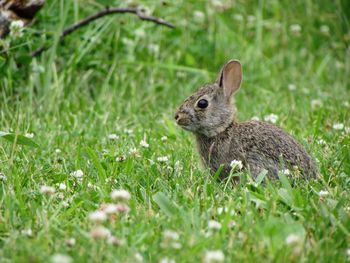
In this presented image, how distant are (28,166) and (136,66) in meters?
2.99

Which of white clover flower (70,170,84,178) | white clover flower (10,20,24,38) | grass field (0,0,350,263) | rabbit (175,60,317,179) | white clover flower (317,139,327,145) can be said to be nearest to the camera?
grass field (0,0,350,263)

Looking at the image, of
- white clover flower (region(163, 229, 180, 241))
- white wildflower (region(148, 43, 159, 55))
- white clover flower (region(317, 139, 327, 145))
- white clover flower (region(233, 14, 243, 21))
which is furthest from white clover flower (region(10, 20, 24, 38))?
white clover flower (region(233, 14, 243, 21))

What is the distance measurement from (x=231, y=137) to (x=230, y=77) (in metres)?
0.58

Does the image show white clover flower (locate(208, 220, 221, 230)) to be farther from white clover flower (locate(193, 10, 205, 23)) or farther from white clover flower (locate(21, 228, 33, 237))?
white clover flower (locate(193, 10, 205, 23))

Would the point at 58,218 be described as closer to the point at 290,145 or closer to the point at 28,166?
the point at 28,166

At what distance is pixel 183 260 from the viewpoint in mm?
3016

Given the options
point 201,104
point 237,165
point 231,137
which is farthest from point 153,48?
point 237,165

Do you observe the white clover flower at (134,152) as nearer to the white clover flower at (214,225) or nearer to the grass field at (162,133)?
the grass field at (162,133)

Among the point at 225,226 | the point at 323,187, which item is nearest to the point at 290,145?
the point at 323,187

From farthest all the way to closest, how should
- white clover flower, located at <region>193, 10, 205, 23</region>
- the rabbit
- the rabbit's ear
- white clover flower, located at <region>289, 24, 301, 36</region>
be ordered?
white clover flower, located at <region>289, 24, 301, 36</region>, white clover flower, located at <region>193, 10, 205, 23</region>, the rabbit's ear, the rabbit

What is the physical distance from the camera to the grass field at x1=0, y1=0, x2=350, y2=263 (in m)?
3.27

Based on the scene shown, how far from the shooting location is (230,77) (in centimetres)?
537

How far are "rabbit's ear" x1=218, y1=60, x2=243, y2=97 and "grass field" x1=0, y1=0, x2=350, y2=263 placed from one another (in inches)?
21.4

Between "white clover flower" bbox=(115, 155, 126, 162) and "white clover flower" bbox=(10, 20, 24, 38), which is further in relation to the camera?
"white clover flower" bbox=(10, 20, 24, 38)
